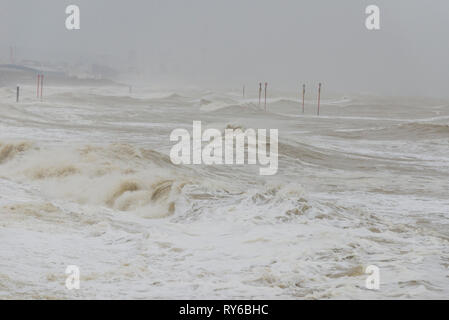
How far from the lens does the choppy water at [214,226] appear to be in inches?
299

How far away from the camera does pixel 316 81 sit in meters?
126

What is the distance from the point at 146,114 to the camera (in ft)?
133

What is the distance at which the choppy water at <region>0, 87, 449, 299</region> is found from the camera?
7.58 metres

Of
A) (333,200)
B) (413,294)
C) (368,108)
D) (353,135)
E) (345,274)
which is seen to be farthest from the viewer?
(368,108)

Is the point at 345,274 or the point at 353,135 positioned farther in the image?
the point at 353,135

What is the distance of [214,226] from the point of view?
34.8ft

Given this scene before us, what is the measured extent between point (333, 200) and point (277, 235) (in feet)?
11.4

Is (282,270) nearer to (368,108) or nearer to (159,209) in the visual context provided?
(159,209)

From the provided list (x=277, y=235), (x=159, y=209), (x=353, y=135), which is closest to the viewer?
(x=277, y=235)

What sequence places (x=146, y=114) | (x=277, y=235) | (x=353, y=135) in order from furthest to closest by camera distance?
(x=146, y=114)
(x=353, y=135)
(x=277, y=235)

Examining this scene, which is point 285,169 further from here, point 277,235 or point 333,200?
point 277,235
